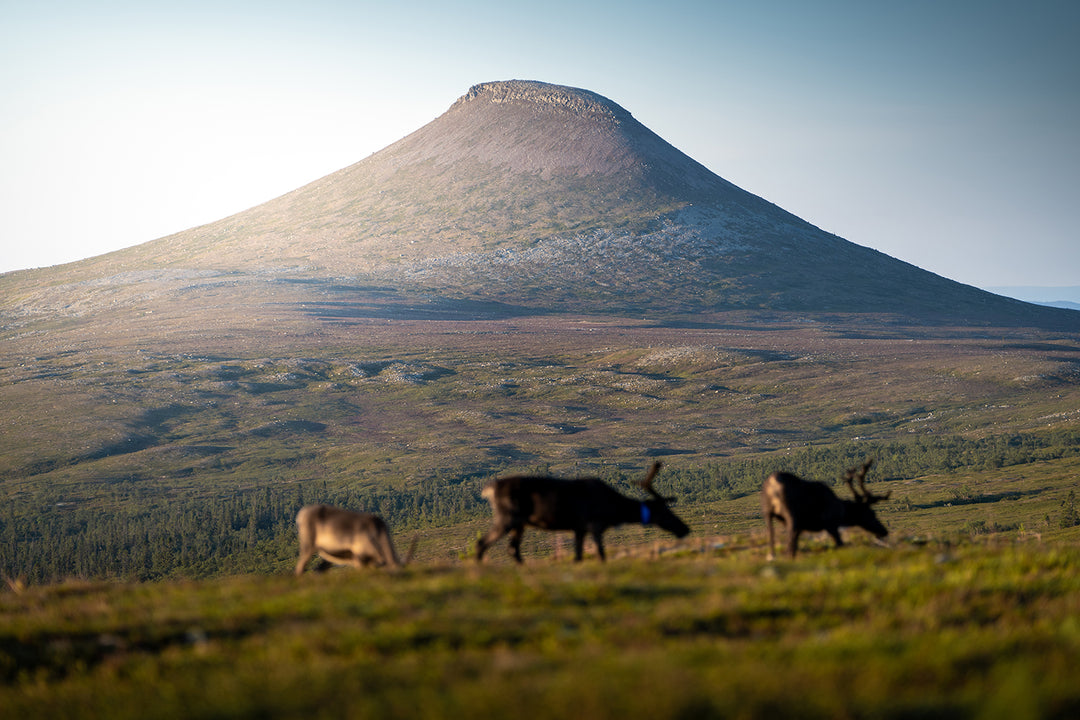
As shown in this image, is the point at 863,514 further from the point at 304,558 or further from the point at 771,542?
the point at 304,558

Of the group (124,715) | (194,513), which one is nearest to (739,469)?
(194,513)

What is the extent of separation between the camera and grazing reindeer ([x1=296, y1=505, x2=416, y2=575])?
53.4ft

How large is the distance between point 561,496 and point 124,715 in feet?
32.8

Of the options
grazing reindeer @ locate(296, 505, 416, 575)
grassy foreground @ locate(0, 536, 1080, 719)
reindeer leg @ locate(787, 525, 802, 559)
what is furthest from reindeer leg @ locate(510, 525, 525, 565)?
reindeer leg @ locate(787, 525, 802, 559)

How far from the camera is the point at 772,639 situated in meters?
9.05

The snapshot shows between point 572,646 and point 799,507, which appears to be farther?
point 799,507

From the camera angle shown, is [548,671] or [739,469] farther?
[739,469]

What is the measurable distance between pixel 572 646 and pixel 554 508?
299 inches

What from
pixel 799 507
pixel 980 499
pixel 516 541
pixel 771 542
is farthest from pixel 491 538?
pixel 980 499

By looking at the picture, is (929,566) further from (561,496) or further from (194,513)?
(194,513)

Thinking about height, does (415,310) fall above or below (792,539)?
above

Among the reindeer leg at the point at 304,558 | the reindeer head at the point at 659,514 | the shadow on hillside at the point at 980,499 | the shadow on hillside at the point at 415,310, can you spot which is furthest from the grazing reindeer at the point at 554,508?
the shadow on hillside at the point at 415,310

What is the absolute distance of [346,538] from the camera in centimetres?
1672

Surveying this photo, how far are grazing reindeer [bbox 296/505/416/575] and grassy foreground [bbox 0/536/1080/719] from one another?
2.30 meters
